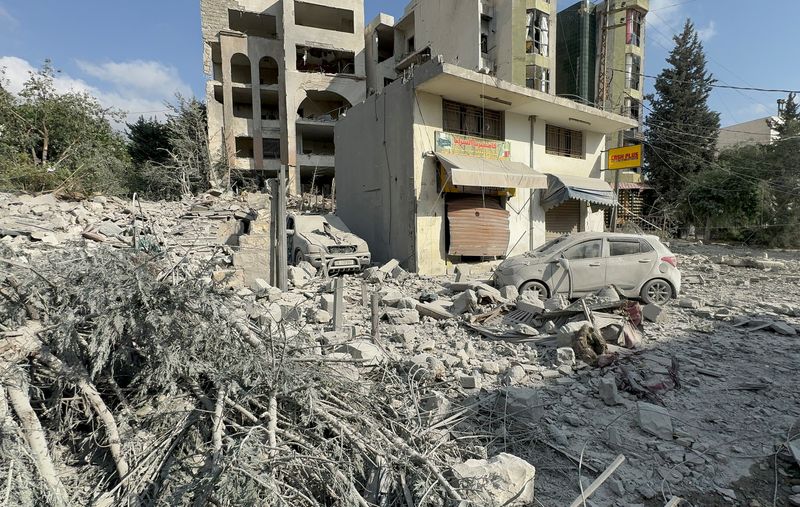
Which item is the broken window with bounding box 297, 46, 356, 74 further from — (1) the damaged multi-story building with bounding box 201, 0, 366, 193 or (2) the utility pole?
(2) the utility pole

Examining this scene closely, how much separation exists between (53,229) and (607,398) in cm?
1309

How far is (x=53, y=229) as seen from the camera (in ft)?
33.1

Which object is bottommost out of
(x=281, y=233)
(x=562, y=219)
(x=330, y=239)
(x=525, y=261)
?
(x=525, y=261)

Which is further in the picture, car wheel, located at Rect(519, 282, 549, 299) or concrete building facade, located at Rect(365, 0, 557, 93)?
concrete building facade, located at Rect(365, 0, 557, 93)

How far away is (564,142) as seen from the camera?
14.6 m

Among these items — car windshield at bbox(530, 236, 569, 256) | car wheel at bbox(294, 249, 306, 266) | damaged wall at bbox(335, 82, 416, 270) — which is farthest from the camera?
damaged wall at bbox(335, 82, 416, 270)

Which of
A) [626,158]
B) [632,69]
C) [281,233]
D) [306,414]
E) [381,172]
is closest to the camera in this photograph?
[306,414]

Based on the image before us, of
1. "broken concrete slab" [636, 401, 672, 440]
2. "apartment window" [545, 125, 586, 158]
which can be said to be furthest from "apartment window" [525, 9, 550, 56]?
"broken concrete slab" [636, 401, 672, 440]

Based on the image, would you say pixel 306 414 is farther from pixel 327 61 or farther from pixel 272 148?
pixel 327 61

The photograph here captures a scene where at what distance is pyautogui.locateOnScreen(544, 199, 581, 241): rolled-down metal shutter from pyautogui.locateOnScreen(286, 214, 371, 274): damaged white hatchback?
24.1 ft

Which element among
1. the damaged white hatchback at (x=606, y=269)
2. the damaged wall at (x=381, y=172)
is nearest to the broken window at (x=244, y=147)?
the damaged wall at (x=381, y=172)

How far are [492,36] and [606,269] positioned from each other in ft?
71.9

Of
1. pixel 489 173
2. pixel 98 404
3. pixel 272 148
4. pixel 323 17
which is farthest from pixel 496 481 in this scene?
pixel 323 17

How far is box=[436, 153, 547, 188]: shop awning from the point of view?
10.3m
